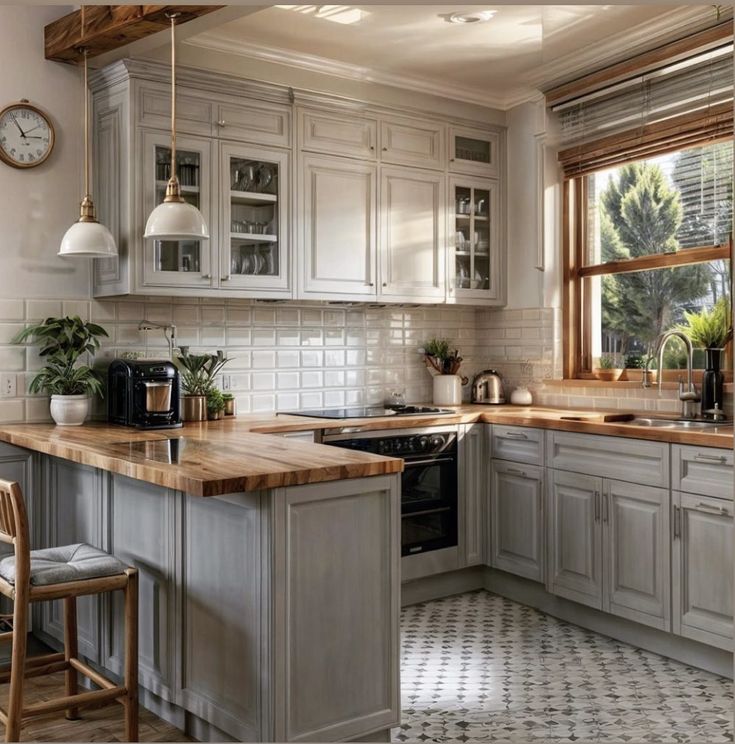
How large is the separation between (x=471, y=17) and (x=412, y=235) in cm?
119

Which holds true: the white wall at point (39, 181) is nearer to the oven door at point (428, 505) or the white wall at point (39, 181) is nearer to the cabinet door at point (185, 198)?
the cabinet door at point (185, 198)

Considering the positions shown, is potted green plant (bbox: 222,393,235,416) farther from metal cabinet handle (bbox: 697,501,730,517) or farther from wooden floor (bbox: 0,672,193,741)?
metal cabinet handle (bbox: 697,501,730,517)

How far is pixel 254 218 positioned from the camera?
13.4 ft

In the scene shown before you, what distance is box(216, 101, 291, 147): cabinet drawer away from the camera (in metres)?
3.93

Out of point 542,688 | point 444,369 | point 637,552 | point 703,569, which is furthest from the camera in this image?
point 444,369

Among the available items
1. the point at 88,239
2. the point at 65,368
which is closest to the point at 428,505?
the point at 65,368

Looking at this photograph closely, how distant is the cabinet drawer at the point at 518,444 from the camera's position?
13.4 ft

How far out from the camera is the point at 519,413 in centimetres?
435

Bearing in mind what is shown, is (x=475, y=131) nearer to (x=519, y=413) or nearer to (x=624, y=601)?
(x=519, y=413)

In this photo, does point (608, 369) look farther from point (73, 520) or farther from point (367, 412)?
point (73, 520)

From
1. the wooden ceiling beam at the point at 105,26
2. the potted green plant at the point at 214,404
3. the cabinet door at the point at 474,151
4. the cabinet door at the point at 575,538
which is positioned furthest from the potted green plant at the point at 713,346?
the wooden ceiling beam at the point at 105,26

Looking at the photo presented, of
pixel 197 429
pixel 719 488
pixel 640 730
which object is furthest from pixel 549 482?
pixel 197 429

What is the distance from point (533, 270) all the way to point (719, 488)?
6.58ft

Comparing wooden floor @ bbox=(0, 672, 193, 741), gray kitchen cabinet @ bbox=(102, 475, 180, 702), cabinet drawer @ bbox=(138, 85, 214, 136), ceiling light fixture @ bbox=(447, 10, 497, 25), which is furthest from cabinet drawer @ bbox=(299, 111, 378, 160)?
wooden floor @ bbox=(0, 672, 193, 741)
